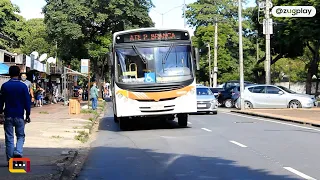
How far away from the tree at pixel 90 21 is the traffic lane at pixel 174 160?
104 feet

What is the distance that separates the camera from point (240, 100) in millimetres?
31859

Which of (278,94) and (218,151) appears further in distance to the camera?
(278,94)

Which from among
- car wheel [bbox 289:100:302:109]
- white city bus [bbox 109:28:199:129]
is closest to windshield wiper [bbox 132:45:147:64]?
white city bus [bbox 109:28:199:129]

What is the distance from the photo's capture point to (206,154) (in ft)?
40.6

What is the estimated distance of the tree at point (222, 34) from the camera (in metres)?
70.9

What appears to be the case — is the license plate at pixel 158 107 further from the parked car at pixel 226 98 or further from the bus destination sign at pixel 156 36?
the parked car at pixel 226 98

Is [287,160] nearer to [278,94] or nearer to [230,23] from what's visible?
[278,94]

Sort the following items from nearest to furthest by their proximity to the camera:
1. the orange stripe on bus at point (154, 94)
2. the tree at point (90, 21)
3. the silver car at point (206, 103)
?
the orange stripe on bus at point (154, 94)
the silver car at point (206, 103)
the tree at point (90, 21)

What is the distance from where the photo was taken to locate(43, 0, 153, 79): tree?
154 ft

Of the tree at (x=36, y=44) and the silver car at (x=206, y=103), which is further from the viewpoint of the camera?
the tree at (x=36, y=44)

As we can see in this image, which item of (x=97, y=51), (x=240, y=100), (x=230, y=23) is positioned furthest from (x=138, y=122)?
(x=230, y=23)

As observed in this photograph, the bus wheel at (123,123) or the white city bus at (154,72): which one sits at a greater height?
the white city bus at (154,72)

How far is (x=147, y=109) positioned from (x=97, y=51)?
31788 millimetres

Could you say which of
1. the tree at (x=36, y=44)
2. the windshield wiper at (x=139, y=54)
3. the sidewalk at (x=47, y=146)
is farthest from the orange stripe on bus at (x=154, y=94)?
the tree at (x=36, y=44)
